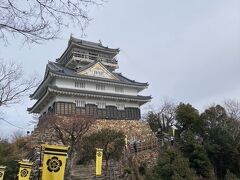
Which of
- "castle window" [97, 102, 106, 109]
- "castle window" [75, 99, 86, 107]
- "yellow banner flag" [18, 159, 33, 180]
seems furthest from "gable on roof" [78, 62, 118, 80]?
"yellow banner flag" [18, 159, 33, 180]

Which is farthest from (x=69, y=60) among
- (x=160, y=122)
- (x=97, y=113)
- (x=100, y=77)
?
(x=160, y=122)

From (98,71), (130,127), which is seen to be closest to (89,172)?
(130,127)

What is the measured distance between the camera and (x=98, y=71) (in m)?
35.8

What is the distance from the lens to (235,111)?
101 feet

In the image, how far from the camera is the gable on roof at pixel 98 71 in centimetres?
3505

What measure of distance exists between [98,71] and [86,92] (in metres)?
3.98

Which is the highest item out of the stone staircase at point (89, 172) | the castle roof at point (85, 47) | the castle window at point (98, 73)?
the castle roof at point (85, 47)

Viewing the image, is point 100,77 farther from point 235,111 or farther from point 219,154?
point 219,154

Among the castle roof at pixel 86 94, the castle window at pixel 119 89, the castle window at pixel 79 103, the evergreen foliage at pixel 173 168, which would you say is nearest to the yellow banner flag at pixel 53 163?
the evergreen foliage at pixel 173 168

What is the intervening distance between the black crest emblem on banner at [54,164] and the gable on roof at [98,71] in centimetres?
2557

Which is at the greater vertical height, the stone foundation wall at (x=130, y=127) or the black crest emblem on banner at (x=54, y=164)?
the stone foundation wall at (x=130, y=127)

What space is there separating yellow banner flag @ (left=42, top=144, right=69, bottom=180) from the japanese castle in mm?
21744

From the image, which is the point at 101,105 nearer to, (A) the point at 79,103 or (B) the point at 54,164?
(A) the point at 79,103

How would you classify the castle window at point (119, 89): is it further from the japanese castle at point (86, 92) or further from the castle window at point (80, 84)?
the castle window at point (80, 84)
